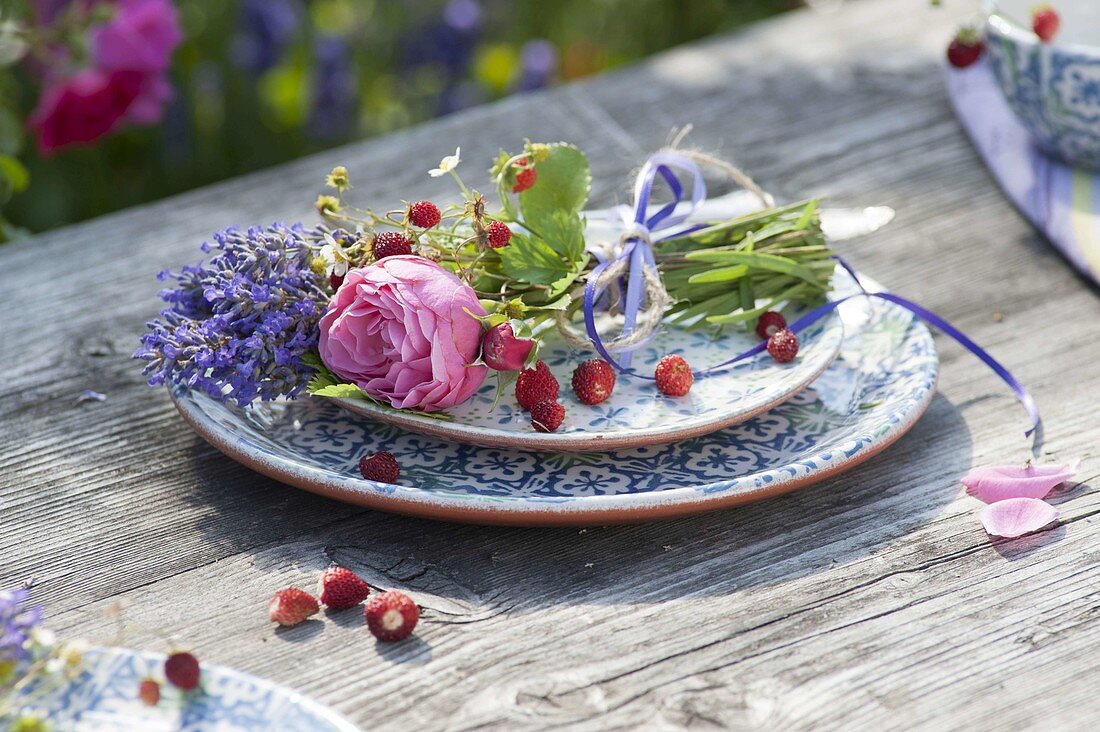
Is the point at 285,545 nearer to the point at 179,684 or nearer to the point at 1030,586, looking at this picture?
the point at 179,684

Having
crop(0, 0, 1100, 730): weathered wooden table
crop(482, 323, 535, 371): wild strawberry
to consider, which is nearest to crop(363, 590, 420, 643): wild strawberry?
crop(0, 0, 1100, 730): weathered wooden table

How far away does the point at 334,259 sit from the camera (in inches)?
44.9

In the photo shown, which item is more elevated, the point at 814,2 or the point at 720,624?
the point at 720,624

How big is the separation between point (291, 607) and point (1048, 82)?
1.18m

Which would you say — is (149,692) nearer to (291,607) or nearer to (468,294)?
(291,607)

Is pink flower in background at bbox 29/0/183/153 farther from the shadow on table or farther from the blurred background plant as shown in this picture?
the shadow on table

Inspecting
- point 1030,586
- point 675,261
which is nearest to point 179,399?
point 675,261

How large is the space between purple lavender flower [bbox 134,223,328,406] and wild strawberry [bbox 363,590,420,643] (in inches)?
10.0

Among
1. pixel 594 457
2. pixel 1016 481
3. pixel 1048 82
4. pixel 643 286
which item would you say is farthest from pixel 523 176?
pixel 1048 82

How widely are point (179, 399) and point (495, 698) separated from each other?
0.49m

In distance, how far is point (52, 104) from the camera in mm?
2238

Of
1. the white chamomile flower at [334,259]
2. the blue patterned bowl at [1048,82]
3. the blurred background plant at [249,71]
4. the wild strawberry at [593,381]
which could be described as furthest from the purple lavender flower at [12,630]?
the blue patterned bowl at [1048,82]

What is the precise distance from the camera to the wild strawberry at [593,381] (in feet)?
3.75

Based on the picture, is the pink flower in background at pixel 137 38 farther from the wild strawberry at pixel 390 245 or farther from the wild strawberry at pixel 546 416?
the wild strawberry at pixel 546 416
